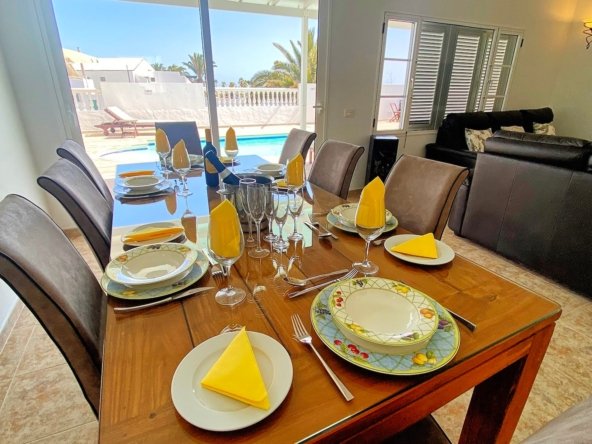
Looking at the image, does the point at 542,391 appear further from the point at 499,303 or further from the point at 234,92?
the point at 234,92

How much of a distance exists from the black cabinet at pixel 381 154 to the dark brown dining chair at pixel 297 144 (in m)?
1.75

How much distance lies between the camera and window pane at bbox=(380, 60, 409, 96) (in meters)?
3.76

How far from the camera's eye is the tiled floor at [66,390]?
1.25 meters

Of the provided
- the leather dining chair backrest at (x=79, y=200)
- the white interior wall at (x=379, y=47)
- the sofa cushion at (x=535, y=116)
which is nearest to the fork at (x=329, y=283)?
the leather dining chair backrest at (x=79, y=200)

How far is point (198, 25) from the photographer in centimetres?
290

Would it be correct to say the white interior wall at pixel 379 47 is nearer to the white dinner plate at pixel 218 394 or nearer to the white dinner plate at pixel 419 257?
the white dinner plate at pixel 419 257

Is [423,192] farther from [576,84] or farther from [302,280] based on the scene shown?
[576,84]

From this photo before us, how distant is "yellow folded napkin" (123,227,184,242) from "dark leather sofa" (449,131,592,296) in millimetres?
2258

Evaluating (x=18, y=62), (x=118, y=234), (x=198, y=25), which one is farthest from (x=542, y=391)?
(x=18, y=62)

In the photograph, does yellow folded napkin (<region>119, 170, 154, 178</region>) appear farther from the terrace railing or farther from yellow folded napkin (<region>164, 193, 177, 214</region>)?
the terrace railing

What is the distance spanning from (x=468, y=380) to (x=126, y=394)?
643 millimetres

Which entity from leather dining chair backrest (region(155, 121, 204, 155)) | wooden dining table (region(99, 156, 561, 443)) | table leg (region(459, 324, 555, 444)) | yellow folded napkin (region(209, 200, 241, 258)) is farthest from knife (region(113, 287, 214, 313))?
leather dining chair backrest (region(155, 121, 204, 155))

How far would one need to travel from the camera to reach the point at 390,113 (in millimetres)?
4008

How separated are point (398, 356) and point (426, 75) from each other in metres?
4.20
